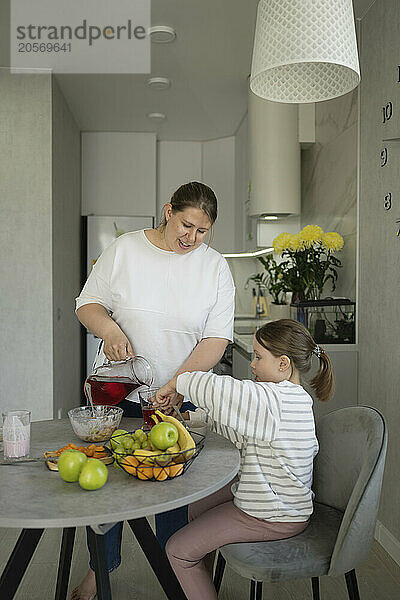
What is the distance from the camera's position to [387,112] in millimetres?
2773

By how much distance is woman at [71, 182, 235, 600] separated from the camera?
2098mm

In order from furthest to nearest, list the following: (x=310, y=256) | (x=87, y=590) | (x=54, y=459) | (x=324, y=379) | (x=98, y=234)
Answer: (x=98, y=234), (x=310, y=256), (x=87, y=590), (x=324, y=379), (x=54, y=459)

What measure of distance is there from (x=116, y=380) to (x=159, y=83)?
3.10 metres

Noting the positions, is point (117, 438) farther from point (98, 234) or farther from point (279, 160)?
point (98, 234)

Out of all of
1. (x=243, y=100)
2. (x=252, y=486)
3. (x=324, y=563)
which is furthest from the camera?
(x=243, y=100)

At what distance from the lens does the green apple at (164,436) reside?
1.45m

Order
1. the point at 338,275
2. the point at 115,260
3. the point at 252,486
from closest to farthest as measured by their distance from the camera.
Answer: the point at 252,486 < the point at 115,260 < the point at 338,275

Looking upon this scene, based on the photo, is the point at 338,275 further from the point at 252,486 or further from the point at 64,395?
the point at 64,395

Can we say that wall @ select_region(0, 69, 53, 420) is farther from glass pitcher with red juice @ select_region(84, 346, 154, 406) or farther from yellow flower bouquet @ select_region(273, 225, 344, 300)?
glass pitcher with red juice @ select_region(84, 346, 154, 406)

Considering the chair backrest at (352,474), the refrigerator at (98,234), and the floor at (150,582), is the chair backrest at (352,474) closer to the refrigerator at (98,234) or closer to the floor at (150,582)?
the floor at (150,582)

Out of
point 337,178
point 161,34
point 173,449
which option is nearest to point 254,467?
point 173,449

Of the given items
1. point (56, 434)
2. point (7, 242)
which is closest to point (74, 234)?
point (7, 242)

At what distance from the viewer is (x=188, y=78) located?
4.33 metres

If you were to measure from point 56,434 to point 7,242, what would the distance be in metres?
2.64
